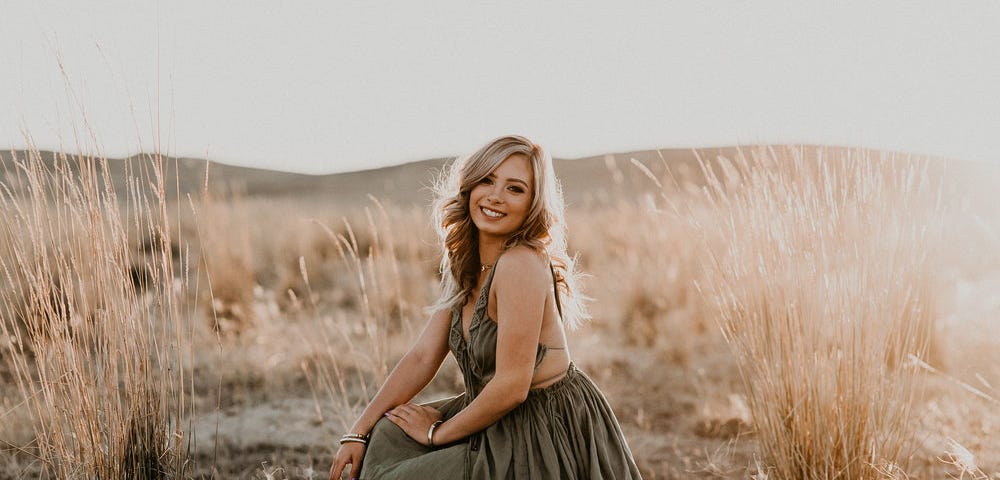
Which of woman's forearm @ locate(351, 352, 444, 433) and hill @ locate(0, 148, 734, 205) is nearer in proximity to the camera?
woman's forearm @ locate(351, 352, 444, 433)

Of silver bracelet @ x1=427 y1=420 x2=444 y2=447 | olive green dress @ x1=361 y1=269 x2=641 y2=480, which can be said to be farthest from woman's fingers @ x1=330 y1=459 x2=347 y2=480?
silver bracelet @ x1=427 y1=420 x2=444 y2=447

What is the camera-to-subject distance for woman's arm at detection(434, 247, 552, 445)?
7.20 ft

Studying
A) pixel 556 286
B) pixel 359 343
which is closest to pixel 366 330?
pixel 359 343

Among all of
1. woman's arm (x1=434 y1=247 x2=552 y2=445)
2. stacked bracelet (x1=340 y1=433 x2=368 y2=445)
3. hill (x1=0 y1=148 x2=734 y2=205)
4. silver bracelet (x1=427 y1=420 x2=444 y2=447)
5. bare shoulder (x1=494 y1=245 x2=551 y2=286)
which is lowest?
hill (x1=0 y1=148 x2=734 y2=205)

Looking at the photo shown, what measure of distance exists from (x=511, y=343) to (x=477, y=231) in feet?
1.50

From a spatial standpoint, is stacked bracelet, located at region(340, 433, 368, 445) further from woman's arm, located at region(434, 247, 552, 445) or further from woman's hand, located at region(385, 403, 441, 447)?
woman's arm, located at region(434, 247, 552, 445)

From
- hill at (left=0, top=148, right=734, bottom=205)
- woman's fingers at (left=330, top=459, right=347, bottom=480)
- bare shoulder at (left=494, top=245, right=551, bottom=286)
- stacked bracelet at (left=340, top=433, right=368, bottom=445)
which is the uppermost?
bare shoulder at (left=494, top=245, right=551, bottom=286)

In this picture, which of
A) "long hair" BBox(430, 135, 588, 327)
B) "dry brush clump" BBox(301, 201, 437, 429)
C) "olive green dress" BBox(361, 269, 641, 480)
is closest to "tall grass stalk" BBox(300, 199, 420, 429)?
"dry brush clump" BBox(301, 201, 437, 429)

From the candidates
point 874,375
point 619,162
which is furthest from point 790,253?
point 619,162

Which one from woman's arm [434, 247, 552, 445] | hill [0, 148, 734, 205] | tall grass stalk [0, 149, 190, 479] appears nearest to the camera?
woman's arm [434, 247, 552, 445]

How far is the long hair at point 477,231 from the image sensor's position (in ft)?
7.84

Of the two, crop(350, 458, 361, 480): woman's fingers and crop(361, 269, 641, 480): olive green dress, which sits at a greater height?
crop(361, 269, 641, 480): olive green dress

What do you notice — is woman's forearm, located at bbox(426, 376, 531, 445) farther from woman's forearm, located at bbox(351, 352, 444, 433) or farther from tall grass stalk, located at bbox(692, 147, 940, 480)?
tall grass stalk, located at bbox(692, 147, 940, 480)

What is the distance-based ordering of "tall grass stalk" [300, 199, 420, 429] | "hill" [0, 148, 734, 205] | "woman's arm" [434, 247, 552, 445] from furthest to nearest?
"hill" [0, 148, 734, 205], "tall grass stalk" [300, 199, 420, 429], "woman's arm" [434, 247, 552, 445]
